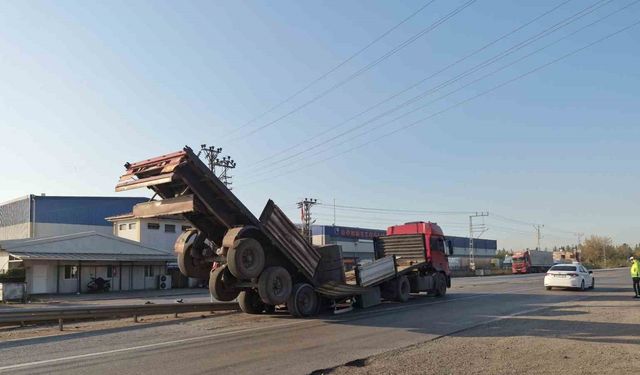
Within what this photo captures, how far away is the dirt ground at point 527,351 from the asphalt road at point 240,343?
2.08 ft

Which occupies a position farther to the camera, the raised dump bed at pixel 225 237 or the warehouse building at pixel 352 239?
the warehouse building at pixel 352 239

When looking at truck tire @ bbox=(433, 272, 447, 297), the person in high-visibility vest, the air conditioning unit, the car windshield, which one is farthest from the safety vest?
the air conditioning unit

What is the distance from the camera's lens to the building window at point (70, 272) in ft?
131

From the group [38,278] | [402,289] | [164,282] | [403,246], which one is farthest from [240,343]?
[164,282]

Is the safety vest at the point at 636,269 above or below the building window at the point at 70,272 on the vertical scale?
above

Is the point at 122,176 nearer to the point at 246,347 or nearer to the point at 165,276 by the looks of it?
the point at 246,347

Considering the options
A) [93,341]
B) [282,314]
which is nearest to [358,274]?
[282,314]

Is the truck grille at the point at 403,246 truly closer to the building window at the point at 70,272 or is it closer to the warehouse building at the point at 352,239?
the building window at the point at 70,272

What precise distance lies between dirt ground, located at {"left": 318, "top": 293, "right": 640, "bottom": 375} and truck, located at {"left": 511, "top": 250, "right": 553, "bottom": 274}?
5842 centimetres

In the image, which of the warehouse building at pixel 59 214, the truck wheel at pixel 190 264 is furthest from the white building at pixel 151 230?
the truck wheel at pixel 190 264

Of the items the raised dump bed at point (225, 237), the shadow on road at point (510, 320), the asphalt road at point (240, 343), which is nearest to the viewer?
the asphalt road at point (240, 343)

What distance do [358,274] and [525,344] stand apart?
8.80 meters

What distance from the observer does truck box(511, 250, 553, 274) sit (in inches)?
2753

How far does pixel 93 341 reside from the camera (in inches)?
466
